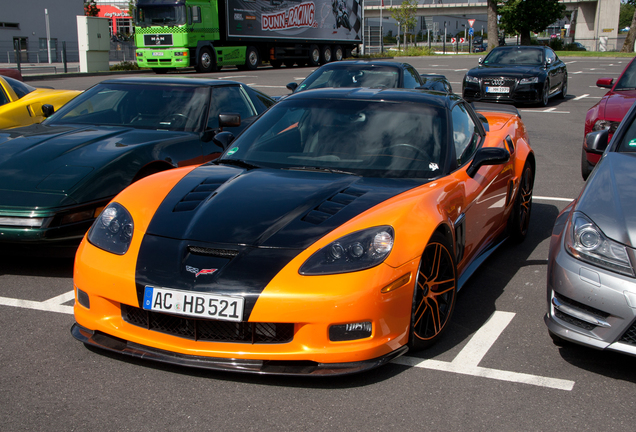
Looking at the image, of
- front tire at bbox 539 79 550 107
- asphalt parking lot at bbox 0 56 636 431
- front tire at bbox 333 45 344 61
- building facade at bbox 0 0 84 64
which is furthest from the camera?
building facade at bbox 0 0 84 64

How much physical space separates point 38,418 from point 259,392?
3.03 feet

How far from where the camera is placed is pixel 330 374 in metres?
2.86

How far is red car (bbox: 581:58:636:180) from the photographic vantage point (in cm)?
754

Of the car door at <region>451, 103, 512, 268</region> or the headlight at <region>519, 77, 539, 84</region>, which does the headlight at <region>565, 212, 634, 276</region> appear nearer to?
the car door at <region>451, 103, 512, 268</region>

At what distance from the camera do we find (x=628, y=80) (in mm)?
8852

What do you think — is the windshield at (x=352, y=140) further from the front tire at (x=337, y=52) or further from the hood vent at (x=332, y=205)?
the front tire at (x=337, y=52)

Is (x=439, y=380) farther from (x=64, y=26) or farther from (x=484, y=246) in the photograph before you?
(x=64, y=26)

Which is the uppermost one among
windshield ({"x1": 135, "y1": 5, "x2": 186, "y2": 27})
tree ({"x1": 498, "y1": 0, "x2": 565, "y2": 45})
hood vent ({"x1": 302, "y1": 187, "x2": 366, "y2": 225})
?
tree ({"x1": 498, "y1": 0, "x2": 565, "y2": 45})

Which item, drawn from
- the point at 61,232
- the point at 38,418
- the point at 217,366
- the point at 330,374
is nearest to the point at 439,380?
the point at 330,374

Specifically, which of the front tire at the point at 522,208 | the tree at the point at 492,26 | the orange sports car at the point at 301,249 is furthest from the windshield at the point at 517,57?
the tree at the point at 492,26

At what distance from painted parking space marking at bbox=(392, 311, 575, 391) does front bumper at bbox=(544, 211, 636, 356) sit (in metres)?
0.23

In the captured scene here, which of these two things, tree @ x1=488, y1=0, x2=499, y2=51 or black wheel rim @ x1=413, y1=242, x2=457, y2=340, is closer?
black wheel rim @ x1=413, y1=242, x2=457, y2=340

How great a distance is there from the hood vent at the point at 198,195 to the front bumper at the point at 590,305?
Answer: 1826 millimetres

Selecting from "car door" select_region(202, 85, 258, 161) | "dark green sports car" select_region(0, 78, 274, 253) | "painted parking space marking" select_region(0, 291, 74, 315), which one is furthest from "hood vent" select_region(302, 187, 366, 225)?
"car door" select_region(202, 85, 258, 161)
